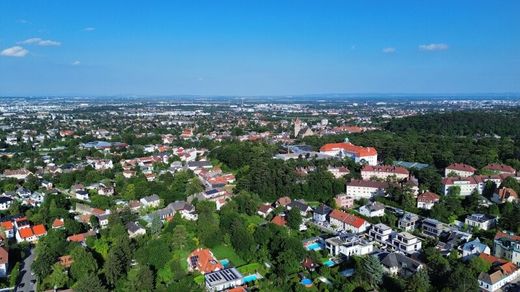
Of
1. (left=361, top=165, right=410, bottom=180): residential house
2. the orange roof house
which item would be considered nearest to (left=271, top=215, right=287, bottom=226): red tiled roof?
the orange roof house

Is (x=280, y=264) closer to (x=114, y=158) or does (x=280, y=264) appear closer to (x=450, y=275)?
(x=450, y=275)

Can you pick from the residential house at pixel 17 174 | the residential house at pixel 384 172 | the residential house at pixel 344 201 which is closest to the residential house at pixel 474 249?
the residential house at pixel 344 201

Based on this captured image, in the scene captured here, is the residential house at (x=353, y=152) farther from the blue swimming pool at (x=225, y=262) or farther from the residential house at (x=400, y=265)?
the blue swimming pool at (x=225, y=262)

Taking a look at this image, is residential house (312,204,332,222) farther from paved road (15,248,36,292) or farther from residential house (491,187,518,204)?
paved road (15,248,36,292)

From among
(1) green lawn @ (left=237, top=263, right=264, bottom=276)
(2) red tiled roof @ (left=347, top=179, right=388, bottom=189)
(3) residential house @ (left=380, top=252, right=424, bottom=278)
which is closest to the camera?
(3) residential house @ (left=380, top=252, right=424, bottom=278)

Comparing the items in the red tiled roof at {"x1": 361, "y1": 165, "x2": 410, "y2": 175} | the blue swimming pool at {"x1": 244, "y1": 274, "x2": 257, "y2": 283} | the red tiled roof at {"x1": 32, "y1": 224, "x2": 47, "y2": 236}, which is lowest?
the blue swimming pool at {"x1": 244, "y1": 274, "x2": 257, "y2": 283}

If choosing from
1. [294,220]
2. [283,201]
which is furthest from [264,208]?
[294,220]

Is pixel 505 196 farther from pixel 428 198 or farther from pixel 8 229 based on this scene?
pixel 8 229
